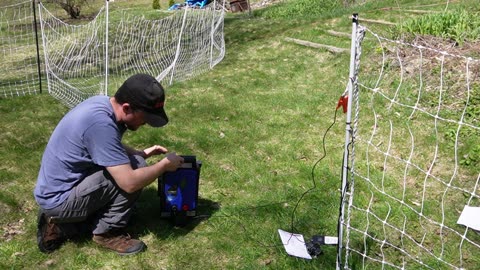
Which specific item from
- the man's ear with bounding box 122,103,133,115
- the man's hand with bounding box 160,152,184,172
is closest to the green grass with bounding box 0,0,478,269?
the man's hand with bounding box 160,152,184,172

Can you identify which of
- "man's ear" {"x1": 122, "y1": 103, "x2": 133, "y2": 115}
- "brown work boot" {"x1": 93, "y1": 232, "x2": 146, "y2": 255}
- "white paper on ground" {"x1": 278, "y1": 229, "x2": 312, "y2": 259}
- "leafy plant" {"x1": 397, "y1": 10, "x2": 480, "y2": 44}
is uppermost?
"leafy plant" {"x1": 397, "y1": 10, "x2": 480, "y2": 44}

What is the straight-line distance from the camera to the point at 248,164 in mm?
4496

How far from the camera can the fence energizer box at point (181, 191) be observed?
331cm

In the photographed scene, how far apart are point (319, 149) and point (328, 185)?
0.78 meters

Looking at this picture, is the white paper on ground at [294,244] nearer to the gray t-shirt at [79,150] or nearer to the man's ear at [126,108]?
the gray t-shirt at [79,150]

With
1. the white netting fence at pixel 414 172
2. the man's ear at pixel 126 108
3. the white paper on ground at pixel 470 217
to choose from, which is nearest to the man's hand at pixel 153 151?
the man's ear at pixel 126 108

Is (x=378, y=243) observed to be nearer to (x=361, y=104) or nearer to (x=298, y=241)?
(x=298, y=241)

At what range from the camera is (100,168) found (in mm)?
3010

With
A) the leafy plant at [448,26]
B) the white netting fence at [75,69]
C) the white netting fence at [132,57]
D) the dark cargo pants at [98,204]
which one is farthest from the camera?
the white netting fence at [132,57]

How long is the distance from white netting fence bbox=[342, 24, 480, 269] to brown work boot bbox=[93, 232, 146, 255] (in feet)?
4.62

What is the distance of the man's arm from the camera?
9.14 feet

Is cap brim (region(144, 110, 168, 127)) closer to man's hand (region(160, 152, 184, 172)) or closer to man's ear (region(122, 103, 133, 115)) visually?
man's ear (region(122, 103, 133, 115))

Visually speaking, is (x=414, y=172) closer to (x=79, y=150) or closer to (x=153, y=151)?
(x=153, y=151)

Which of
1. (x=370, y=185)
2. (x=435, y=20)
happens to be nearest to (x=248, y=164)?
(x=370, y=185)
